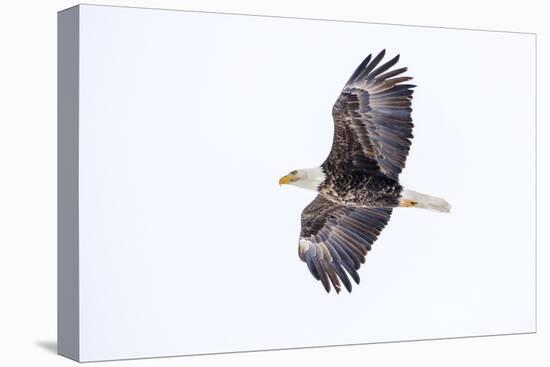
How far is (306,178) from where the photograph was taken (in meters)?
8.12

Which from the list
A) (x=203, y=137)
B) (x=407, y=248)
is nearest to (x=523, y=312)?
(x=407, y=248)

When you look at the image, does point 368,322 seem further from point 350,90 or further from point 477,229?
point 350,90

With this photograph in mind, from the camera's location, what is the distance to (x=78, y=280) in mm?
7426

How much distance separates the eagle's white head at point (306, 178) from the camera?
8.07m

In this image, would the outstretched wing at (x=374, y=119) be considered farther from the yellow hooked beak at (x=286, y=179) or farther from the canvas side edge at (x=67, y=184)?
A: the canvas side edge at (x=67, y=184)

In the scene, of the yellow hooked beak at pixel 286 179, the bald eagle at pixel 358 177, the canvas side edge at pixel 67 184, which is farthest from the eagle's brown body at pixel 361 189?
the canvas side edge at pixel 67 184

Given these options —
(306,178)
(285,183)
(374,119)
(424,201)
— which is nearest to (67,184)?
(285,183)

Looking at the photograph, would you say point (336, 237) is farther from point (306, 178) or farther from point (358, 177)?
point (306, 178)

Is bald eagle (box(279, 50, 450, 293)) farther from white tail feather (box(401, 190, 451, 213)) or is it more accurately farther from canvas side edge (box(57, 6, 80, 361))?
canvas side edge (box(57, 6, 80, 361))

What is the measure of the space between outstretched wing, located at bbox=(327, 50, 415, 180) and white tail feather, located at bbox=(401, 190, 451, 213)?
18 centimetres

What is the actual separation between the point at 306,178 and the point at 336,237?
61cm

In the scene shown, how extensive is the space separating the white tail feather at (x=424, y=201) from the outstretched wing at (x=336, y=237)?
0.55 feet

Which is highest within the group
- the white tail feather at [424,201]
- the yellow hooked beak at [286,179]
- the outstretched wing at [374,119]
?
the outstretched wing at [374,119]

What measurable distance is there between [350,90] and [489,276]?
1944mm
